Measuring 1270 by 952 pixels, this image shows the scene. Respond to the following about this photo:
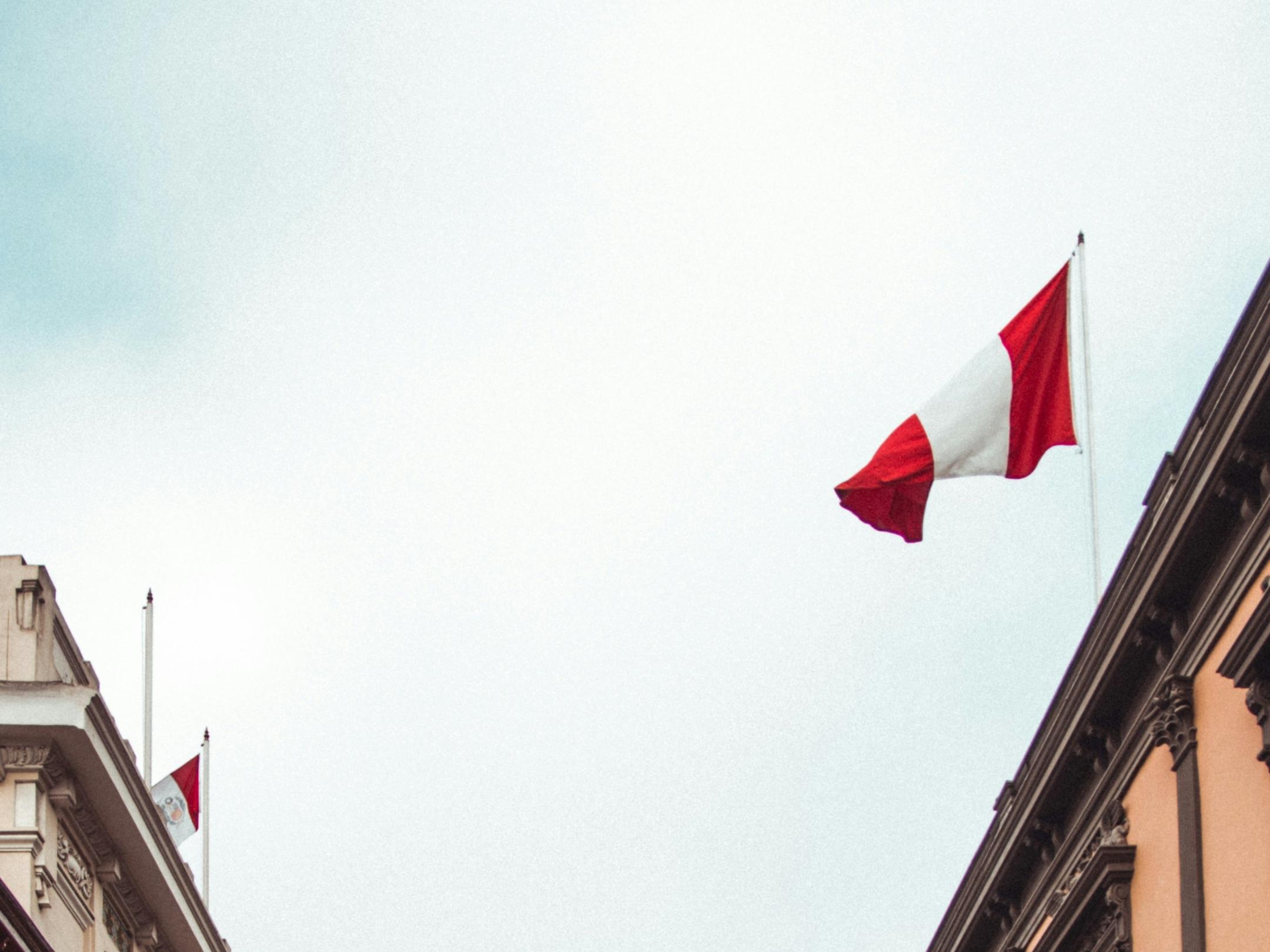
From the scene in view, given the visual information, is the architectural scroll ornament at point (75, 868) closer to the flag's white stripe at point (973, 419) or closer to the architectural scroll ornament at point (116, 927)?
the architectural scroll ornament at point (116, 927)

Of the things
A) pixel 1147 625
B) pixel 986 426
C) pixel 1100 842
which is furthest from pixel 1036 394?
pixel 1100 842

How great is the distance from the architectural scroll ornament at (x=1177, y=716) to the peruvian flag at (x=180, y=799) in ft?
63.9

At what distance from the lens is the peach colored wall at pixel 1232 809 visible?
2250 centimetres

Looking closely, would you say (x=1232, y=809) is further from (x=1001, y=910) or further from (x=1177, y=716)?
(x=1001, y=910)

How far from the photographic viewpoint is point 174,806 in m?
39.0

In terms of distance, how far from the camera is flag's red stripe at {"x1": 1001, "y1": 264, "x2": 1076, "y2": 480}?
2805 cm

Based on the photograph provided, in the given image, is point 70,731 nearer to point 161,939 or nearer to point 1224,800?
point 161,939

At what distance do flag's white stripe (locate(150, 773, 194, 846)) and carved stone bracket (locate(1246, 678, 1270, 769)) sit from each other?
72.2 feet

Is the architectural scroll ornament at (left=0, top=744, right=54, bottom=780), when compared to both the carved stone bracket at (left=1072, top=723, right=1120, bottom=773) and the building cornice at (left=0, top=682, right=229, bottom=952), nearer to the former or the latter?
the building cornice at (left=0, top=682, right=229, bottom=952)

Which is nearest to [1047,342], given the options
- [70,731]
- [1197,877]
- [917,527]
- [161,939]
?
[917,527]

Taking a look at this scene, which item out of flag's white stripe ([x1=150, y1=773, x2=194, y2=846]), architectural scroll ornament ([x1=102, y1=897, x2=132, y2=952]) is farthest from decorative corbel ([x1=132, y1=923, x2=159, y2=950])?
flag's white stripe ([x1=150, y1=773, x2=194, y2=846])

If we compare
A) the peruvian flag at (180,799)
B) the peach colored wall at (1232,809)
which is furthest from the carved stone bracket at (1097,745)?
the peruvian flag at (180,799)

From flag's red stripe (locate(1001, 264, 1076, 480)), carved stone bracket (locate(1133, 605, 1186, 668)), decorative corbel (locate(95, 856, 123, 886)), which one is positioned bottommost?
decorative corbel (locate(95, 856, 123, 886))

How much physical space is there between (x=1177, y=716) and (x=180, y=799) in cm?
2026
